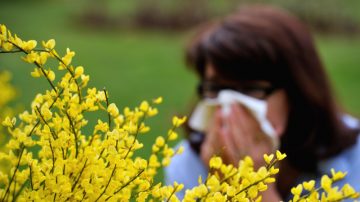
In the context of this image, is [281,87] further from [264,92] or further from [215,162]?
[215,162]

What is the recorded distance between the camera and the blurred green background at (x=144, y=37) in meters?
5.91

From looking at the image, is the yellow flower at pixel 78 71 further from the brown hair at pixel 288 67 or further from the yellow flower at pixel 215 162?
the brown hair at pixel 288 67

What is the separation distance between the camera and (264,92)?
1.74 meters

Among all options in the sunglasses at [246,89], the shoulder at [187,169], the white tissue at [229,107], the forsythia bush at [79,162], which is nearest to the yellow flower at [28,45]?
the forsythia bush at [79,162]

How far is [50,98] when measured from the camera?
0.80 m

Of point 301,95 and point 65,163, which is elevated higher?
point 301,95

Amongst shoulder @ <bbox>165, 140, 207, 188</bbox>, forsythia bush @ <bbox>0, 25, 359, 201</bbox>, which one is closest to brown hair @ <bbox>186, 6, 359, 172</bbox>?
shoulder @ <bbox>165, 140, 207, 188</bbox>

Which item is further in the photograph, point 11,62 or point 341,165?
point 11,62

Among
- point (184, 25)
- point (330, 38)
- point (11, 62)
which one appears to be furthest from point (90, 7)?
point (330, 38)

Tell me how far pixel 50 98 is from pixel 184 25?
27.2ft

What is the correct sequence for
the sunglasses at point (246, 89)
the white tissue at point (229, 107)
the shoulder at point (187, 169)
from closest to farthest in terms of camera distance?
the white tissue at point (229, 107) → the sunglasses at point (246, 89) → the shoulder at point (187, 169)

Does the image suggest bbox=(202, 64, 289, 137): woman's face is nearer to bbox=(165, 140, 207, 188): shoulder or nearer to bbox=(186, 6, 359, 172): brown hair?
bbox=(186, 6, 359, 172): brown hair

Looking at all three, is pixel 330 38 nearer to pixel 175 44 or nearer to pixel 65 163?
pixel 175 44

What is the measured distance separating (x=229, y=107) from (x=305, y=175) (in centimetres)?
42
